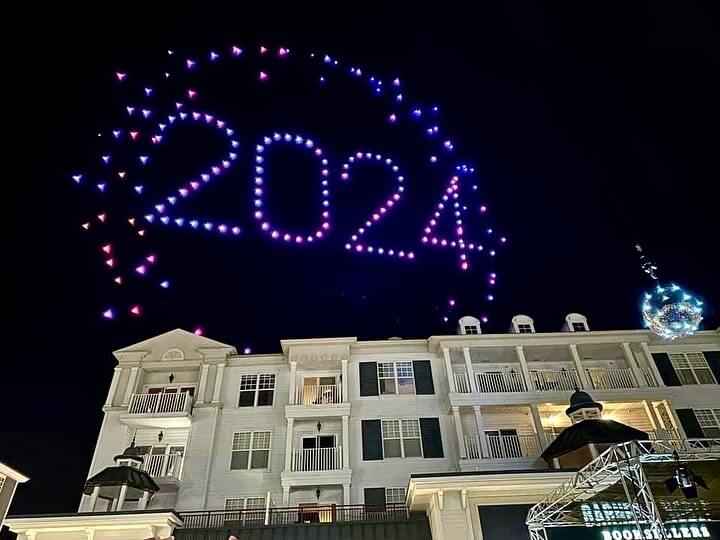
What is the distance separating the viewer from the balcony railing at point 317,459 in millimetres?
19766

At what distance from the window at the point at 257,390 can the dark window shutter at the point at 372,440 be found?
172 inches

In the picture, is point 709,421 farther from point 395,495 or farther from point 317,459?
point 317,459

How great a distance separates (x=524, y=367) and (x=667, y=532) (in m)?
8.24

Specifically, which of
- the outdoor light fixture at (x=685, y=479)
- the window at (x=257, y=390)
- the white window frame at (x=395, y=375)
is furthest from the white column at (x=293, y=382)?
the outdoor light fixture at (x=685, y=479)

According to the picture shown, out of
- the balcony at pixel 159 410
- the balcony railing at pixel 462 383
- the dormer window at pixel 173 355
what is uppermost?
the dormer window at pixel 173 355

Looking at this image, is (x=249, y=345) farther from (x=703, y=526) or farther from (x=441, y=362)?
(x=703, y=526)

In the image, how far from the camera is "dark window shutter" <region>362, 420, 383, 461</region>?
20469 millimetres

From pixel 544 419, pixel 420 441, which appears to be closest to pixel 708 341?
pixel 544 419

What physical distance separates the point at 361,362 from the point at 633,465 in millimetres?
14180

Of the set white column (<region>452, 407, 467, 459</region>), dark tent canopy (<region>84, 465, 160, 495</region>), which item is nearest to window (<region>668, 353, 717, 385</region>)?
white column (<region>452, 407, 467, 459</region>)

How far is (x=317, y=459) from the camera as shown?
20047 mm

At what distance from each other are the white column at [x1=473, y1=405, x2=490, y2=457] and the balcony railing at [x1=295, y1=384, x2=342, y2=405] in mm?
5820

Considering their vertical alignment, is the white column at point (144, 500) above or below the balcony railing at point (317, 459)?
below

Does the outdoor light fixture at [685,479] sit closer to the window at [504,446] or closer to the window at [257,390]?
the window at [504,446]
